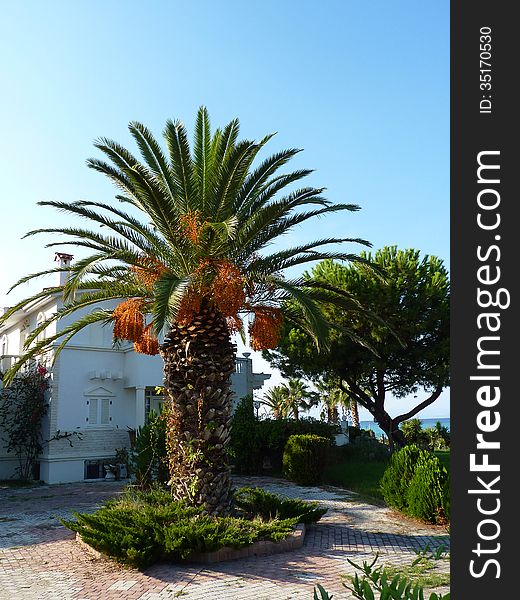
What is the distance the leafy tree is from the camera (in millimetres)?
23297

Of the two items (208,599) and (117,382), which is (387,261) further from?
(208,599)

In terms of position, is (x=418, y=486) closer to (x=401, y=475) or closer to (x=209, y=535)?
(x=401, y=475)

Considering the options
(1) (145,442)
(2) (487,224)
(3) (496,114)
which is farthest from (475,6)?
(1) (145,442)

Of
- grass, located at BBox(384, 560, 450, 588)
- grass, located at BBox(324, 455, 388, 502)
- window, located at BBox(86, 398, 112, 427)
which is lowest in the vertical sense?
grass, located at BBox(324, 455, 388, 502)

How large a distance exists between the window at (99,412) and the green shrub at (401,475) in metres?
13.1

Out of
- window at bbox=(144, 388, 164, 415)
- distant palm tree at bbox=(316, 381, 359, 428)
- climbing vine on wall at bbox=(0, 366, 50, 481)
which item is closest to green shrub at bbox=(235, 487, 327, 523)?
climbing vine on wall at bbox=(0, 366, 50, 481)

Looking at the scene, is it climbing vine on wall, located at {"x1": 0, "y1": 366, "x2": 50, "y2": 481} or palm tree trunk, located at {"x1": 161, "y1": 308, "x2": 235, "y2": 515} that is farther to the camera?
climbing vine on wall, located at {"x1": 0, "y1": 366, "x2": 50, "y2": 481}

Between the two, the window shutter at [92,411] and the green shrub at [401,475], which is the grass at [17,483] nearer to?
the window shutter at [92,411]

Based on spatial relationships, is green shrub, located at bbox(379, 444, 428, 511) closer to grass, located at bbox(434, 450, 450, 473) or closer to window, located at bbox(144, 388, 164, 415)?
grass, located at bbox(434, 450, 450, 473)

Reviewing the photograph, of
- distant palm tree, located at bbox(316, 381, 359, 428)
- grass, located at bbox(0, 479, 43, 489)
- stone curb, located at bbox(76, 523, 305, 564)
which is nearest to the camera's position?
stone curb, located at bbox(76, 523, 305, 564)

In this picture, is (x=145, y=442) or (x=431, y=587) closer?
(x=431, y=587)

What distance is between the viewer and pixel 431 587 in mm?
7902

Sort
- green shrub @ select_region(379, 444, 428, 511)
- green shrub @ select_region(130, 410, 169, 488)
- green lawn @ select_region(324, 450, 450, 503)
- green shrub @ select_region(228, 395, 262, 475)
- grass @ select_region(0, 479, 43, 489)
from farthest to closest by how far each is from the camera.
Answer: green shrub @ select_region(228, 395, 262, 475) < grass @ select_region(0, 479, 43, 489) < green lawn @ select_region(324, 450, 450, 503) < green shrub @ select_region(130, 410, 169, 488) < green shrub @ select_region(379, 444, 428, 511)

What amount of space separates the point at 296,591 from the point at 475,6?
7301 millimetres
